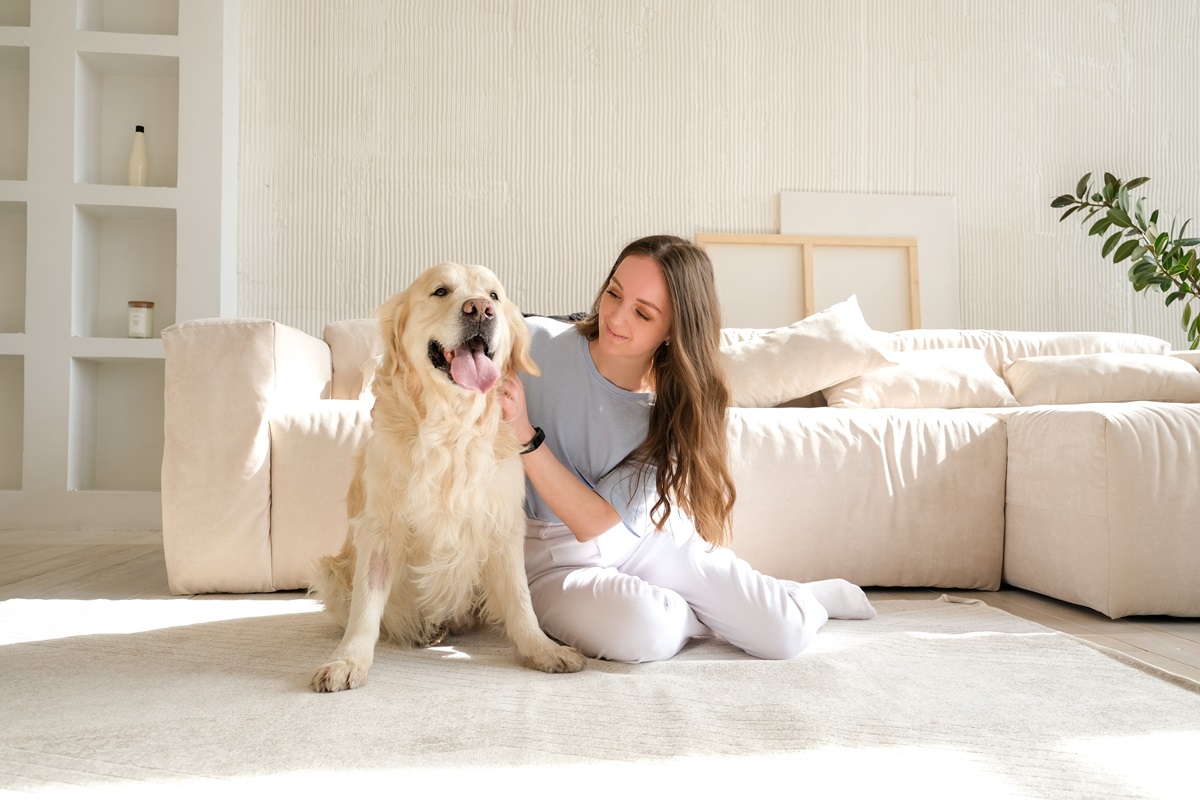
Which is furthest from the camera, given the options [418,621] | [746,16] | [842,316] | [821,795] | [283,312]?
[746,16]

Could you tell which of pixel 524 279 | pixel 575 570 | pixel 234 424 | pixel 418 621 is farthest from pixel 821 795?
pixel 524 279

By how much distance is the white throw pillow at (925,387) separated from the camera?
9.45ft

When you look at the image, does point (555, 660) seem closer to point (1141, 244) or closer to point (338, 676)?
point (338, 676)

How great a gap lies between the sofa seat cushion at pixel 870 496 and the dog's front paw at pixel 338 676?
3.93 feet

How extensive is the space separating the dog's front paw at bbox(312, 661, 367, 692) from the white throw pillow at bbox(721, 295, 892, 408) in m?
1.71

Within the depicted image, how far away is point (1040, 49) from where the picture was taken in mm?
4375

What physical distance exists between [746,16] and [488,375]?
3434mm

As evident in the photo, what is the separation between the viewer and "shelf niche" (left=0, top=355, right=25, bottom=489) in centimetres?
390

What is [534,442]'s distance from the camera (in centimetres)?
161

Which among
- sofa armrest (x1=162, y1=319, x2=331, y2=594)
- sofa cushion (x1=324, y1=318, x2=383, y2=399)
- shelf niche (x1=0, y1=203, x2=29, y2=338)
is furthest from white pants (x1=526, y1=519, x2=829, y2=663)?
shelf niche (x1=0, y1=203, x2=29, y2=338)

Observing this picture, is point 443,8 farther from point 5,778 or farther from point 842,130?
point 5,778

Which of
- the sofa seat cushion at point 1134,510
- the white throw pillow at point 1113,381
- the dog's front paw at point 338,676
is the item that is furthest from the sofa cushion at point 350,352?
the white throw pillow at point 1113,381

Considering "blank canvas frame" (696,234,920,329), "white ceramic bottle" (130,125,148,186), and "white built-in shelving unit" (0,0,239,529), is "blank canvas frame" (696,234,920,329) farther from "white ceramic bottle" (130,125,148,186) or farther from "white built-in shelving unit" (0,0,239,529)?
"white ceramic bottle" (130,125,148,186)

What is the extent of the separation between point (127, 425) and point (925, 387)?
11.4 ft
